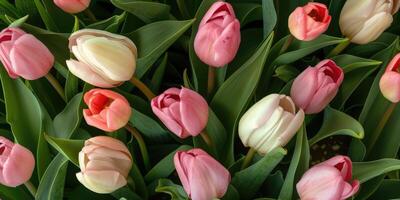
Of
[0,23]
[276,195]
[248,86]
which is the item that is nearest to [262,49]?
[248,86]

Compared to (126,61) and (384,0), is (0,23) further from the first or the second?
(384,0)

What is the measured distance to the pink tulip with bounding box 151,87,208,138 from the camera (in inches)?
18.5

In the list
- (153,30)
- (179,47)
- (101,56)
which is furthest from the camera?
(179,47)

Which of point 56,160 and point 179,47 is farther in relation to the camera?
point 179,47

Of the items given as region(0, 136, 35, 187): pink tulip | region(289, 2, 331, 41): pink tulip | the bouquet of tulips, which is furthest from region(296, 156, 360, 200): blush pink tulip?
region(0, 136, 35, 187): pink tulip

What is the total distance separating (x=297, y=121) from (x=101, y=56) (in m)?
0.16

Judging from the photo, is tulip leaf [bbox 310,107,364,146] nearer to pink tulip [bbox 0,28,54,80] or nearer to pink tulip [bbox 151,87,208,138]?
pink tulip [bbox 151,87,208,138]

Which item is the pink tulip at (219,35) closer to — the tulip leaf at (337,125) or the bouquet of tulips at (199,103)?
the bouquet of tulips at (199,103)

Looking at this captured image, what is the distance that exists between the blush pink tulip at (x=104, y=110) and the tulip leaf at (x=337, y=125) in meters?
0.19

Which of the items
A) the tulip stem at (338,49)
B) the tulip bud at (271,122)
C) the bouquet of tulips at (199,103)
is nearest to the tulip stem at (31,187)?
the bouquet of tulips at (199,103)

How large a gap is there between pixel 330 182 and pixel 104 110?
182mm

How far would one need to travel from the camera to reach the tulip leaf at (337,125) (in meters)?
0.53

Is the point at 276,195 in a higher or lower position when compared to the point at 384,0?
lower

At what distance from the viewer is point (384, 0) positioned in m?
0.55
